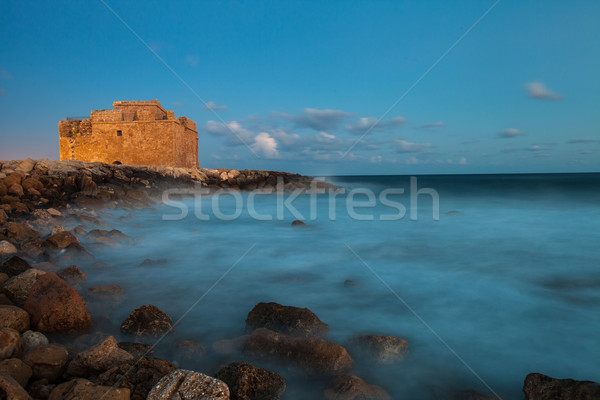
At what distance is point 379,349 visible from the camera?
7.71 ft

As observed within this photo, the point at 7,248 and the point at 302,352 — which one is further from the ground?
the point at 7,248

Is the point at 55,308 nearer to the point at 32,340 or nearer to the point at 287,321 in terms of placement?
the point at 32,340

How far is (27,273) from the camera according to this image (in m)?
2.78

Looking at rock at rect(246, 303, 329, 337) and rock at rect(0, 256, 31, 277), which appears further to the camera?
rock at rect(0, 256, 31, 277)

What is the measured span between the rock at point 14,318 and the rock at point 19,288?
1.32ft

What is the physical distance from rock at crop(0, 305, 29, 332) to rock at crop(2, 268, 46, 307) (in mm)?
401

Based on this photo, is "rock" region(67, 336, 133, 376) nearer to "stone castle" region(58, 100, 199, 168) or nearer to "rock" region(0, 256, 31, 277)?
"rock" region(0, 256, 31, 277)

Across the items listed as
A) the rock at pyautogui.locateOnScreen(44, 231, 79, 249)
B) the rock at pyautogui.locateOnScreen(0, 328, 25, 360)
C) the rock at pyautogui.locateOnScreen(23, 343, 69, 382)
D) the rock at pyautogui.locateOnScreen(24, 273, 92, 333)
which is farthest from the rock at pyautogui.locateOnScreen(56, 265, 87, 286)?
the rock at pyautogui.locateOnScreen(23, 343, 69, 382)

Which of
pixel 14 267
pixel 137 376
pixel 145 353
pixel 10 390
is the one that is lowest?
pixel 145 353

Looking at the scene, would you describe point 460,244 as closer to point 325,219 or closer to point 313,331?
point 325,219

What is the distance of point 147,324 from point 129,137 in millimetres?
18048

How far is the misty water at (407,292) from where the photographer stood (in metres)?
2.37

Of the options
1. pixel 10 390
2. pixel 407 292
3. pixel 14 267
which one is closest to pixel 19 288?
pixel 14 267

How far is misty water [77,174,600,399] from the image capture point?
237 cm
